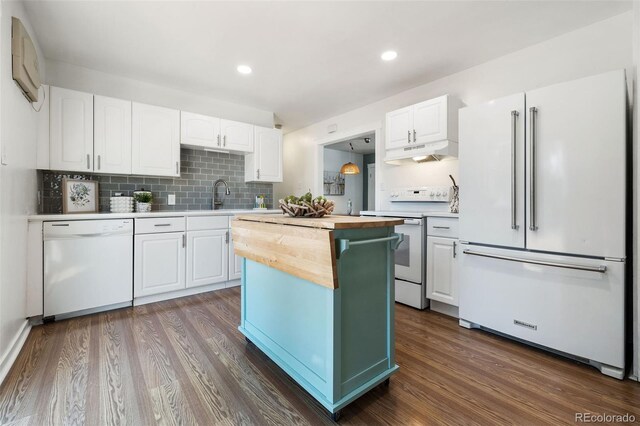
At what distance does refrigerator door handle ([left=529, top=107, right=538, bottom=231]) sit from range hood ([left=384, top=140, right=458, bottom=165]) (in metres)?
0.82

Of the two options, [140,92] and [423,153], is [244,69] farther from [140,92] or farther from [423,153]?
[423,153]

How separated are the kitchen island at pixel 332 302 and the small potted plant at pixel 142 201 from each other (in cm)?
218

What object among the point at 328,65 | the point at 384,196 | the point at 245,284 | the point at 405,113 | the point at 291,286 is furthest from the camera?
the point at 384,196

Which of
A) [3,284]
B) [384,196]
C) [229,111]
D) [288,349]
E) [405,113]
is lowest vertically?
[288,349]

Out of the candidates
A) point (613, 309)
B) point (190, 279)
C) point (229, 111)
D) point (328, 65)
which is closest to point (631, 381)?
point (613, 309)

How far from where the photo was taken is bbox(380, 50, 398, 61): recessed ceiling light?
2.69 metres

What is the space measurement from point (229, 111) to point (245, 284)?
2908 mm

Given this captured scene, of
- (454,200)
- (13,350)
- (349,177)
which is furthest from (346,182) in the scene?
(13,350)

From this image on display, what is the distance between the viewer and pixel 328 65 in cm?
296

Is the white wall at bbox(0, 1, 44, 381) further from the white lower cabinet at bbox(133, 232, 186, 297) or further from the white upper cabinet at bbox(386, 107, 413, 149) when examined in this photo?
the white upper cabinet at bbox(386, 107, 413, 149)

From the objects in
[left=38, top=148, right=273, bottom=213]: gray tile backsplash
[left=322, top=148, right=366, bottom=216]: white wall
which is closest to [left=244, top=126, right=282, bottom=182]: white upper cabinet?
[left=38, top=148, right=273, bottom=213]: gray tile backsplash

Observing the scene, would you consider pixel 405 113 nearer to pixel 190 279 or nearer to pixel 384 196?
pixel 384 196

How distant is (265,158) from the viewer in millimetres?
4188

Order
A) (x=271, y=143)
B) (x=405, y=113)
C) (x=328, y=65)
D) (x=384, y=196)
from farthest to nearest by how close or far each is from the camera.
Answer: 1. (x=271, y=143)
2. (x=384, y=196)
3. (x=405, y=113)
4. (x=328, y=65)
